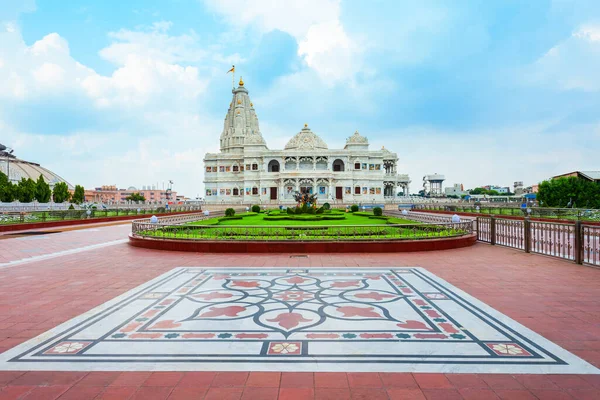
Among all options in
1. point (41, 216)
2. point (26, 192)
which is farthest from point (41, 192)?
point (41, 216)

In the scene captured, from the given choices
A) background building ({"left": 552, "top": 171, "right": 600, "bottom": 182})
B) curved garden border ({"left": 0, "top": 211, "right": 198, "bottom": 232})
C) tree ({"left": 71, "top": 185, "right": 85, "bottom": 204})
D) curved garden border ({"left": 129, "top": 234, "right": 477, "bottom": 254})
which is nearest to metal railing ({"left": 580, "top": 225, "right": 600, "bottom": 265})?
curved garden border ({"left": 129, "top": 234, "right": 477, "bottom": 254})

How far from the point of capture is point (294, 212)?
80.7ft

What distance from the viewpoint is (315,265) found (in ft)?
28.5

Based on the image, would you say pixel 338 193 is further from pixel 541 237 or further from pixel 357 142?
pixel 541 237

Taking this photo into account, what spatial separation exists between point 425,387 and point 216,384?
71.7 inches

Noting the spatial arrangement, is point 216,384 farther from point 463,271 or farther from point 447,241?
point 447,241

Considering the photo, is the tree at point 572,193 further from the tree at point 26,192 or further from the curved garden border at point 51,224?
the tree at point 26,192

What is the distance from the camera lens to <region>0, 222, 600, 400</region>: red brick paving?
2.98 meters


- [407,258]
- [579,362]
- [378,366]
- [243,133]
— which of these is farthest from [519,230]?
[243,133]

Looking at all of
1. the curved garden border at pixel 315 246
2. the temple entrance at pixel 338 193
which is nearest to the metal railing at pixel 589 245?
the curved garden border at pixel 315 246

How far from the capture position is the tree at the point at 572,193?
32.3 metres

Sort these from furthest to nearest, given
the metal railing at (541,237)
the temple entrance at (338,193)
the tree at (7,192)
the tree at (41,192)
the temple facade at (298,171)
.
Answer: the temple entrance at (338,193) < the temple facade at (298,171) < the tree at (41,192) < the tree at (7,192) < the metal railing at (541,237)

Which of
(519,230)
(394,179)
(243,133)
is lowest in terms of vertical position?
(519,230)

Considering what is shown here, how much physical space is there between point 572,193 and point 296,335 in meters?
38.3
